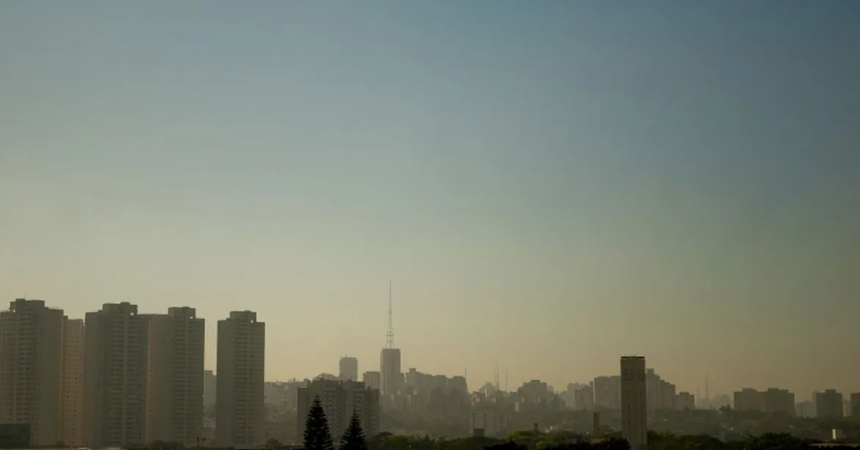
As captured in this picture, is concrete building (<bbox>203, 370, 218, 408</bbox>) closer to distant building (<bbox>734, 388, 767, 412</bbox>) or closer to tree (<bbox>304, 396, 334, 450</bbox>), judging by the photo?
distant building (<bbox>734, 388, 767, 412</bbox>)

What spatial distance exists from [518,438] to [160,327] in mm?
37085

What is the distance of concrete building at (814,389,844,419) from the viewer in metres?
183

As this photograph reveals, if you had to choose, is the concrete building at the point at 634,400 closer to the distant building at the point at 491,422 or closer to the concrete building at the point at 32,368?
the concrete building at the point at 32,368

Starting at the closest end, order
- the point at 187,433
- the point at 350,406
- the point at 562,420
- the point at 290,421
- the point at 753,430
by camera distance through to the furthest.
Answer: the point at 187,433 < the point at 350,406 < the point at 753,430 < the point at 290,421 < the point at 562,420

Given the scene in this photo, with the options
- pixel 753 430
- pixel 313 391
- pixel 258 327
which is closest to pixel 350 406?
pixel 313 391

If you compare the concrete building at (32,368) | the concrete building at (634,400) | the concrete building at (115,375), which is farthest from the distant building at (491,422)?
the concrete building at (634,400)

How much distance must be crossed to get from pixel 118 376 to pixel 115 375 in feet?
0.99

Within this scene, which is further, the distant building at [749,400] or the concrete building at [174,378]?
the distant building at [749,400]

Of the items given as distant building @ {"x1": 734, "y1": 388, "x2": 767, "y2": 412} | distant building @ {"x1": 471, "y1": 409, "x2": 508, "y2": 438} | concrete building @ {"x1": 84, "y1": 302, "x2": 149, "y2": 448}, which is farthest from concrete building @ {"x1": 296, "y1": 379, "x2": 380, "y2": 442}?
distant building @ {"x1": 734, "y1": 388, "x2": 767, "y2": 412}

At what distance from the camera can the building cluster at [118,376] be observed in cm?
10600

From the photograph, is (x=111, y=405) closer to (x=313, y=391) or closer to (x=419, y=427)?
(x=313, y=391)

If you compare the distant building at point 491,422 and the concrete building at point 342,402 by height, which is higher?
the concrete building at point 342,402

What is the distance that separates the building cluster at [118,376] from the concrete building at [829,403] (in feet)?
343

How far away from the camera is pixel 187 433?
113750 mm
